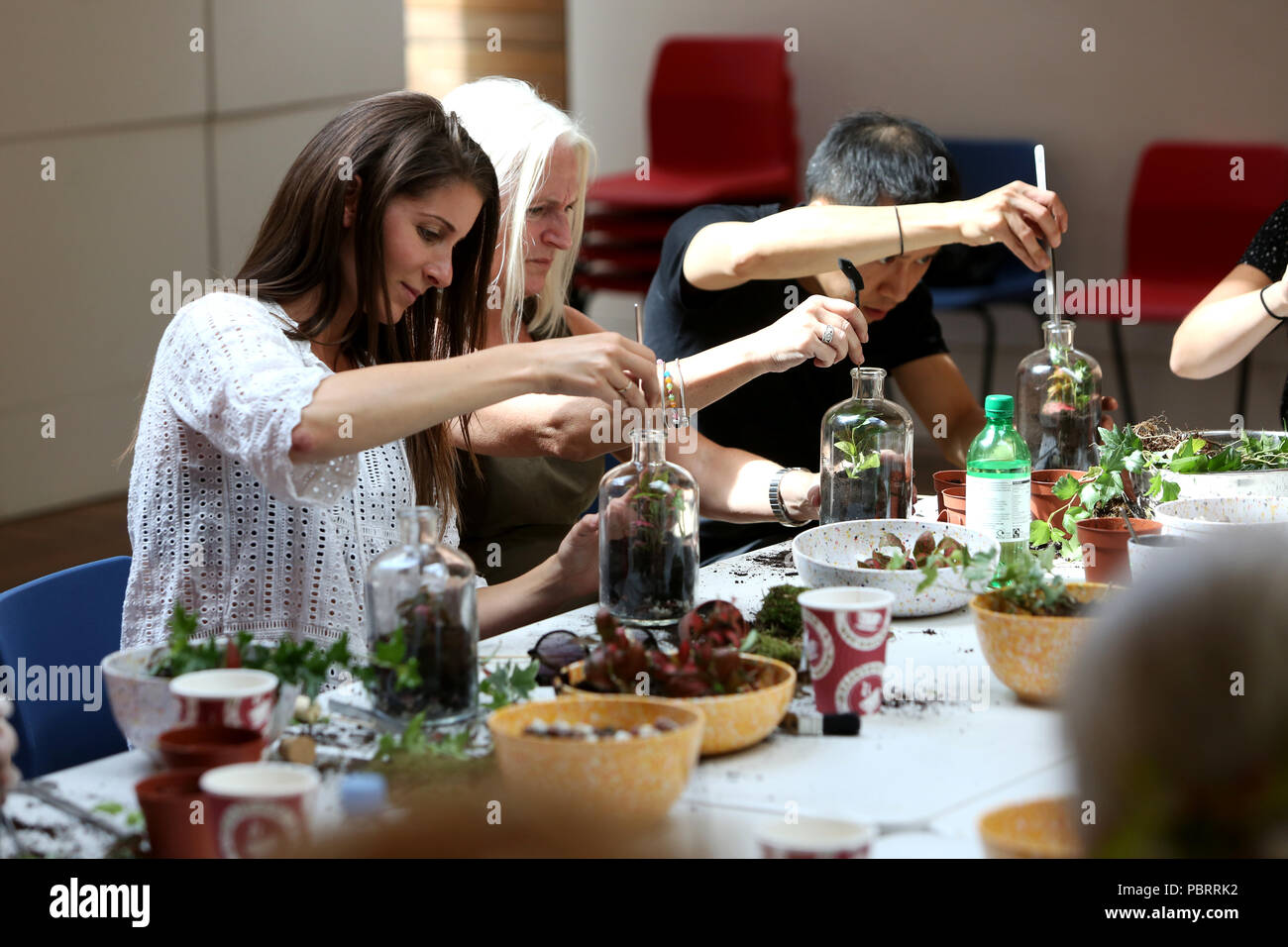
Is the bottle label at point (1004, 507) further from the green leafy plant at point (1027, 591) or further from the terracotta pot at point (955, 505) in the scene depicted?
the green leafy plant at point (1027, 591)

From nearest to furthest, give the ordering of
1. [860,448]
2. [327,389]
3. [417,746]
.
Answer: [417,746]
[327,389]
[860,448]

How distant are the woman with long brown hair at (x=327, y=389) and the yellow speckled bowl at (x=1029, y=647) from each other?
46 centimetres

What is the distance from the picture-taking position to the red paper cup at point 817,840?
0.88 meters

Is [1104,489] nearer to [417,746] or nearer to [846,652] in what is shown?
[846,652]

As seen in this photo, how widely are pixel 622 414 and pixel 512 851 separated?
3.50ft

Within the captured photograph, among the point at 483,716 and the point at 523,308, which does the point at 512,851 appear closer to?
the point at 483,716

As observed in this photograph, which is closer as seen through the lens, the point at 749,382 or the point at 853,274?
the point at 853,274

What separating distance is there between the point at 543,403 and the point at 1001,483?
652 mm

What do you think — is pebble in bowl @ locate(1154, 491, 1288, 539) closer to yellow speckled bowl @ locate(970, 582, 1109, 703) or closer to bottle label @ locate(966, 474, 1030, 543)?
bottle label @ locate(966, 474, 1030, 543)

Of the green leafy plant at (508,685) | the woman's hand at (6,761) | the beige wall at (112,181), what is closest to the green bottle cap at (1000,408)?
the green leafy plant at (508,685)

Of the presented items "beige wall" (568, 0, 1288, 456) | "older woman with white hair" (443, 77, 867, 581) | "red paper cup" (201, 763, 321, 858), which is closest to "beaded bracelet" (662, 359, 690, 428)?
"older woman with white hair" (443, 77, 867, 581)

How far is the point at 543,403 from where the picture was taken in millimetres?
1997

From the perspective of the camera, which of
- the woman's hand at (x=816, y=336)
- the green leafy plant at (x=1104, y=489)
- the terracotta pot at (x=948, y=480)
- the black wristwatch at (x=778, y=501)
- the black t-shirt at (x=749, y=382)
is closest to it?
the green leafy plant at (x=1104, y=489)

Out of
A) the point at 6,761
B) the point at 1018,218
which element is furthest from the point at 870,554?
the point at 6,761
